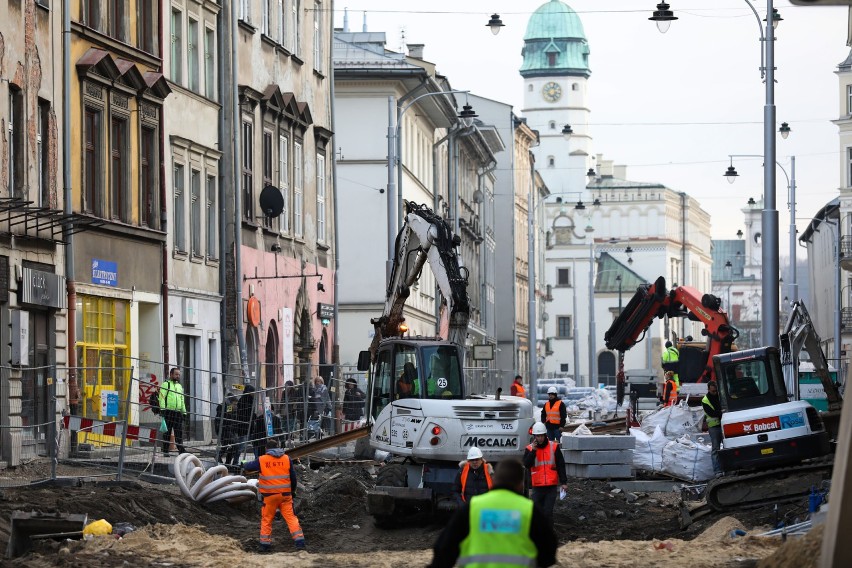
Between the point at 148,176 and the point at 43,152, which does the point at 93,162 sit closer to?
the point at 43,152

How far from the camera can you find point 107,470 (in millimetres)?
24141

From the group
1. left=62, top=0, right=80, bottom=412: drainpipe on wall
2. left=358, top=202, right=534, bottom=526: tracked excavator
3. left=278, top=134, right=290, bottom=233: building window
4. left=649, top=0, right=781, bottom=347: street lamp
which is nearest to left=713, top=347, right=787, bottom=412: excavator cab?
left=358, top=202, right=534, bottom=526: tracked excavator

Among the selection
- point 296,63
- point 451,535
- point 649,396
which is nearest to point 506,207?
point 649,396

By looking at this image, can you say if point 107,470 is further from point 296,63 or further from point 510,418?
point 296,63

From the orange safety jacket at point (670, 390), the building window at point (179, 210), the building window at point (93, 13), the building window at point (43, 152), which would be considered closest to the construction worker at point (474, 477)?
the building window at point (43, 152)

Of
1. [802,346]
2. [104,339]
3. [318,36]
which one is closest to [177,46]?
[104,339]

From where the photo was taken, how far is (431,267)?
86.7ft

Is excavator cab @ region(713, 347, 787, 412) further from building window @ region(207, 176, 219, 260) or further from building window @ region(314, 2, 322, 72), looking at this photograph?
building window @ region(314, 2, 322, 72)

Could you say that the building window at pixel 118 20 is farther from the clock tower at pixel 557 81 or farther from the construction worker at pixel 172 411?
the clock tower at pixel 557 81

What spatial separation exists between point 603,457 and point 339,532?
7472 mm

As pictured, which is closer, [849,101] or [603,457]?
[603,457]

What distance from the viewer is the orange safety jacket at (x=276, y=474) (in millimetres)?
19812

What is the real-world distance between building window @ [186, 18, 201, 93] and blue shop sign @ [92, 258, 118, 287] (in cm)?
626

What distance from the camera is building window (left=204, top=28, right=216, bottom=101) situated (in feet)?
121
